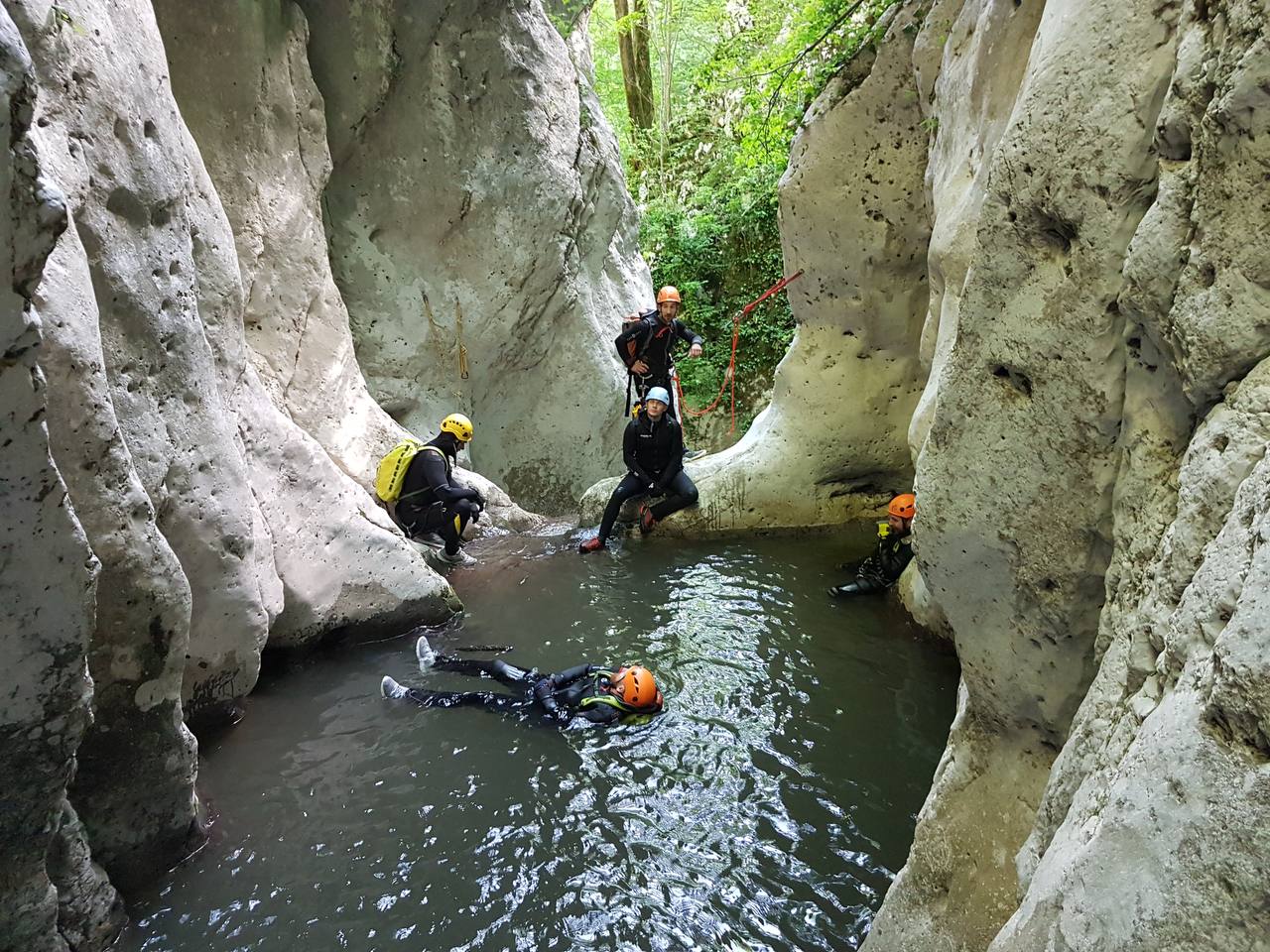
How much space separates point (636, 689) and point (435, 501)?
414 cm

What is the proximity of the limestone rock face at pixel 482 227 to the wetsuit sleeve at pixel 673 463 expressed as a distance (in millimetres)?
2975

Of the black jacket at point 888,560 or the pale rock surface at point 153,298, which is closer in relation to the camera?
the pale rock surface at point 153,298

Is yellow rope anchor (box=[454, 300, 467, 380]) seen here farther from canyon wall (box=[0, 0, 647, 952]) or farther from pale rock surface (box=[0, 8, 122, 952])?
pale rock surface (box=[0, 8, 122, 952])

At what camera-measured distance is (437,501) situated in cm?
842

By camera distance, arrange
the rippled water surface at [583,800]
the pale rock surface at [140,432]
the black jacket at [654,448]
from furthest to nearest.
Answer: the black jacket at [654,448]
the rippled water surface at [583,800]
the pale rock surface at [140,432]

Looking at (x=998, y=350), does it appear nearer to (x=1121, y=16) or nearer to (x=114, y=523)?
(x=1121, y=16)

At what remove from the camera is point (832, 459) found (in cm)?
934

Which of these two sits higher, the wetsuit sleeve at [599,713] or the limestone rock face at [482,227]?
the limestone rock face at [482,227]

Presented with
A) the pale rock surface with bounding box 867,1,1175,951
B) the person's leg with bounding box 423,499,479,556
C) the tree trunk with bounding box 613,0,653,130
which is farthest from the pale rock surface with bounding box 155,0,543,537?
the tree trunk with bounding box 613,0,653,130

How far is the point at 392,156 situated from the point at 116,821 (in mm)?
9163

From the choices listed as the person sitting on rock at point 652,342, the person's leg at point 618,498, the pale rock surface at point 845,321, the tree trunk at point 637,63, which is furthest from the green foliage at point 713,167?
the person's leg at point 618,498

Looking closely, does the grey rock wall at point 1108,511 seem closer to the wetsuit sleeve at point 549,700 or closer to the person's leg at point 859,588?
the wetsuit sleeve at point 549,700

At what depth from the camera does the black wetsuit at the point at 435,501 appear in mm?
8266

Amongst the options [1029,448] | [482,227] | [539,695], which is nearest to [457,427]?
[482,227]
